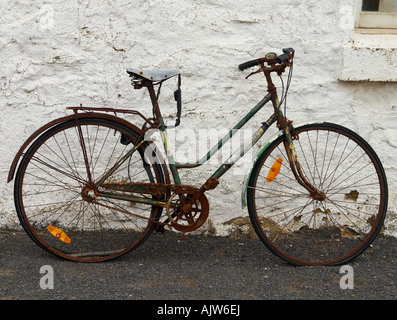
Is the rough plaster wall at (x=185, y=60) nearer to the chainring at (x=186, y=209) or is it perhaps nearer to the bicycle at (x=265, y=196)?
the bicycle at (x=265, y=196)

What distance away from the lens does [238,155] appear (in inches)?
160

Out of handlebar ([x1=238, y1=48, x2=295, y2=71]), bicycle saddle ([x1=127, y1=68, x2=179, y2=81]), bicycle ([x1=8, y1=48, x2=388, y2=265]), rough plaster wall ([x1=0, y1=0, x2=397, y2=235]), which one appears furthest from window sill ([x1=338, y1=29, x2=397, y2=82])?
bicycle saddle ([x1=127, y1=68, x2=179, y2=81])

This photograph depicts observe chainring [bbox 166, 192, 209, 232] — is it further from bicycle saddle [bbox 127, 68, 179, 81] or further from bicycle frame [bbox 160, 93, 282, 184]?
bicycle saddle [bbox 127, 68, 179, 81]

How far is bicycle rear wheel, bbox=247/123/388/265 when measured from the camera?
4613 mm

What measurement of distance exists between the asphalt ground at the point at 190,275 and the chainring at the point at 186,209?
0.32 meters

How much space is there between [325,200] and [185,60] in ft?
5.01

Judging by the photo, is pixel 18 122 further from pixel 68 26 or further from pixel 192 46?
pixel 192 46

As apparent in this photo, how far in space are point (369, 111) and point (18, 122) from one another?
269 centimetres

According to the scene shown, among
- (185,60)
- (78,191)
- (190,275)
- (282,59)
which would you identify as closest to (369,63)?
(282,59)

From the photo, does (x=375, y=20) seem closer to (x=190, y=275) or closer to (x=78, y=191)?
(x=190, y=275)

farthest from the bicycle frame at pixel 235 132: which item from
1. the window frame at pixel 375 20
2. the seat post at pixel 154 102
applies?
the window frame at pixel 375 20

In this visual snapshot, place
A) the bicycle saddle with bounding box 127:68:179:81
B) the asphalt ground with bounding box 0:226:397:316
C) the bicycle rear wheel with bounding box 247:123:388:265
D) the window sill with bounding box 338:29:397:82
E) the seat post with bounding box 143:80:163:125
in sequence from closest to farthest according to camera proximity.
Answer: the asphalt ground with bounding box 0:226:397:316 < the bicycle saddle with bounding box 127:68:179:81 < the seat post with bounding box 143:80:163:125 < the window sill with bounding box 338:29:397:82 < the bicycle rear wheel with bounding box 247:123:388:265

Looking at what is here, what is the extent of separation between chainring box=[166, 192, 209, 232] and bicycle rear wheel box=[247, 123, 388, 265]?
2.20 feet
